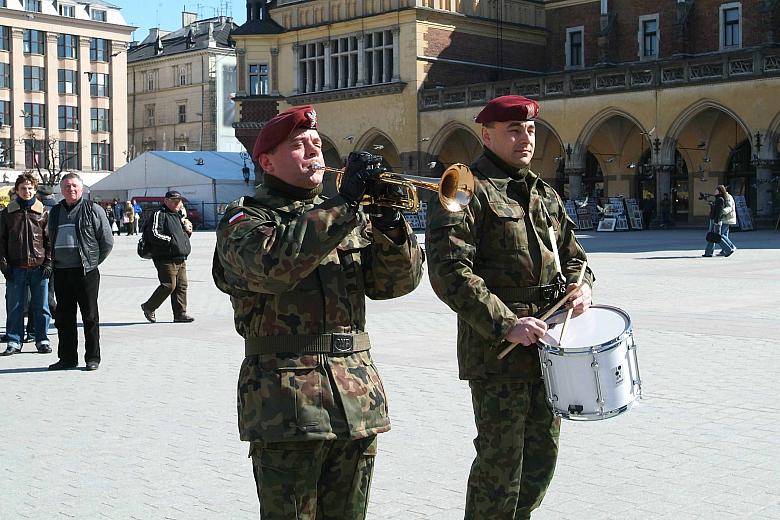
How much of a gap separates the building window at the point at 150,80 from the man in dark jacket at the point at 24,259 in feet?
300

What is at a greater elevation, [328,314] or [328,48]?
[328,48]

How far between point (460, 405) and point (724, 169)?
40410 millimetres

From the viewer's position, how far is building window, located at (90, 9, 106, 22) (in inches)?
3767

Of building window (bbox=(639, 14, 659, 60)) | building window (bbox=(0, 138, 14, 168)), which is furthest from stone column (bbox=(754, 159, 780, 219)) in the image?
building window (bbox=(0, 138, 14, 168))

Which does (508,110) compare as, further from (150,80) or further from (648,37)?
(150,80)

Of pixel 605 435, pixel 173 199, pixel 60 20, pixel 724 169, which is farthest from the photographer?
pixel 60 20

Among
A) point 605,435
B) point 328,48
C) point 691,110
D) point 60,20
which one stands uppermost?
point 60,20

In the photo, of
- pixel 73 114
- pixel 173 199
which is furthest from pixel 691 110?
pixel 73 114

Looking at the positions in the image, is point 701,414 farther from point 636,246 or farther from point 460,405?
point 636,246

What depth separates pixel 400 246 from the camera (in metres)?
3.77

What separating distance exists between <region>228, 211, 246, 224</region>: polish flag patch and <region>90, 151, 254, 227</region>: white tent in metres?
49.8

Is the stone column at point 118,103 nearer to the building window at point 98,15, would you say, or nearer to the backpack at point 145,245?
the building window at point 98,15

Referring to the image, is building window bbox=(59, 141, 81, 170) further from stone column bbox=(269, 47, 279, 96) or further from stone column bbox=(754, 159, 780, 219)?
stone column bbox=(754, 159, 780, 219)


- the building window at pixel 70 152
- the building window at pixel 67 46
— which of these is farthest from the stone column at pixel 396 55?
the building window at pixel 67 46
